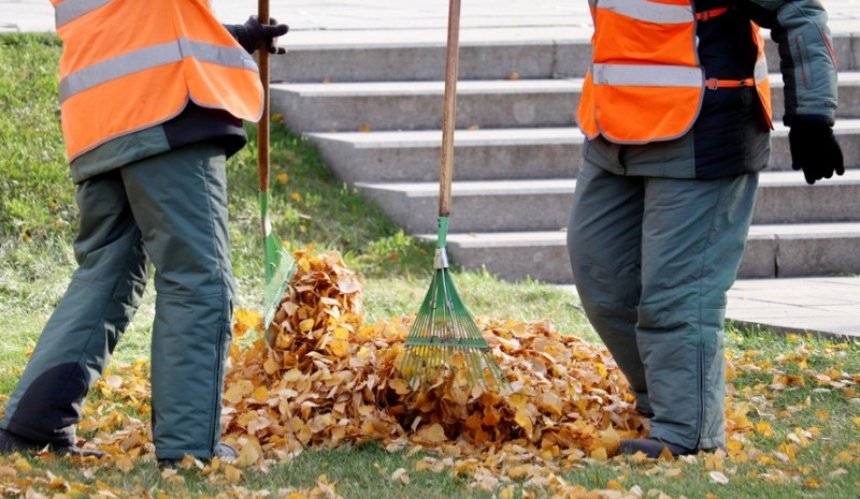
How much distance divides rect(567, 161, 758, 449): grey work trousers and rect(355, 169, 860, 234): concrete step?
348 cm

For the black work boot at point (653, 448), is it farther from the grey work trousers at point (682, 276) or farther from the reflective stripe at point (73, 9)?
the reflective stripe at point (73, 9)

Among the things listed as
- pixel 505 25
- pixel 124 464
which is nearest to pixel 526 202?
pixel 505 25

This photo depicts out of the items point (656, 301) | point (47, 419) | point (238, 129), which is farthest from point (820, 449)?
point (47, 419)

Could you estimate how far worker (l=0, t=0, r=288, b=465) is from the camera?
406cm

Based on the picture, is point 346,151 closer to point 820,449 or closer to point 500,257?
point 500,257

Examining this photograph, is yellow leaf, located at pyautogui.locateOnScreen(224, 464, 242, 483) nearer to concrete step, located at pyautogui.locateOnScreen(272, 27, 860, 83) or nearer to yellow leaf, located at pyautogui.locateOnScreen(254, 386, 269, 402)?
yellow leaf, located at pyautogui.locateOnScreen(254, 386, 269, 402)

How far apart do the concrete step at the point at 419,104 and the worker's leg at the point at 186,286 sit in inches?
182

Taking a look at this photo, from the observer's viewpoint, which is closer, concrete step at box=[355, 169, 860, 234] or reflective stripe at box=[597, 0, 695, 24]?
reflective stripe at box=[597, 0, 695, 24]

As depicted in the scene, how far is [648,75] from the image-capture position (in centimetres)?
445

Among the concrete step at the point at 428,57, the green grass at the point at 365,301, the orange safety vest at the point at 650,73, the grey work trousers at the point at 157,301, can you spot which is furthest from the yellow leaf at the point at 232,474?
the concrete step at the point at 428,57

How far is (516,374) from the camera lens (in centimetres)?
498

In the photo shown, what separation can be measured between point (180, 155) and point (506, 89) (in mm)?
5198

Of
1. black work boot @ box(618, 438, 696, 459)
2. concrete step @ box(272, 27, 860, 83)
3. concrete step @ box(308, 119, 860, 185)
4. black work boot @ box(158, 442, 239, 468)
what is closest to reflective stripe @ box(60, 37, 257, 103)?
black work boot @ box(158, 442, 239, 468)

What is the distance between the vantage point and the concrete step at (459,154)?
8461 millimetres
